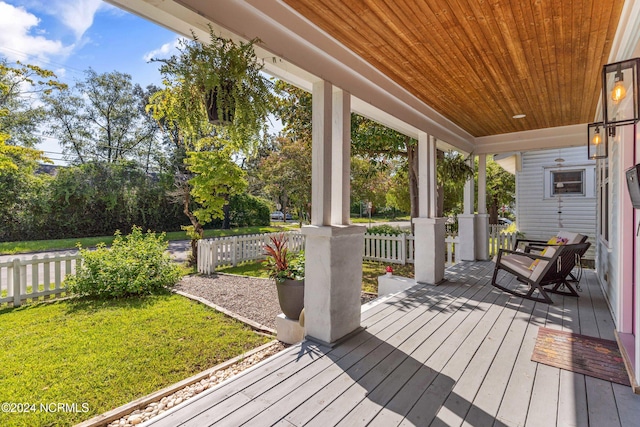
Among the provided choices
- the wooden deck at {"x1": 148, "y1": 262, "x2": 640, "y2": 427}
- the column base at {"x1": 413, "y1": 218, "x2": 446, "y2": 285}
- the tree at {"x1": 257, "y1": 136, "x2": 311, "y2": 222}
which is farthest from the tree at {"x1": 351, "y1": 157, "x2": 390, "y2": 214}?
the wooden deck at {"x1": 148, "y1": 262, "x2": 640, "y2": 427}

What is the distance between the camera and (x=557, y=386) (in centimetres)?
212

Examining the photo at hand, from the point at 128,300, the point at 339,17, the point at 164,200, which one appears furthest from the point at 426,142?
the point at 164,200

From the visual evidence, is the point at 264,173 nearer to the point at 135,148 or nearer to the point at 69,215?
the point at 69,215

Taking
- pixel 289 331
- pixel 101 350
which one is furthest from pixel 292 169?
pixel 101 350

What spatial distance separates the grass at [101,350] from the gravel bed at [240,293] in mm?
405

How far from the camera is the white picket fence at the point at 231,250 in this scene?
23.9 feet

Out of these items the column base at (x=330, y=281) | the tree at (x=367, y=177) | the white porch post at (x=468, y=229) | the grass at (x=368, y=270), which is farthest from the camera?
the tree at (x=367, y=177)

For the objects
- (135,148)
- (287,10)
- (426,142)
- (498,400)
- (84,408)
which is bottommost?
(84,408)

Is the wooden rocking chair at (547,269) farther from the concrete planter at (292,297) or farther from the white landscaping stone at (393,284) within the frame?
the concrete planter at (292,297)

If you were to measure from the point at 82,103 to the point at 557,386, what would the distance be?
2171 cm

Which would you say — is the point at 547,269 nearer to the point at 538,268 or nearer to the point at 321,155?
the point at 538,268

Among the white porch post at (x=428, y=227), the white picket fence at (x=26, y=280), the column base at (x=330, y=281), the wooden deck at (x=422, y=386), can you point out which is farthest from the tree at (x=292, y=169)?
the wooden deck at (x=422, y=386)

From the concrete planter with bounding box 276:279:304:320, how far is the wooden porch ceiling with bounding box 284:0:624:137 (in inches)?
98.0

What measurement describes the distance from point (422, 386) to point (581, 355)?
5.03ft
